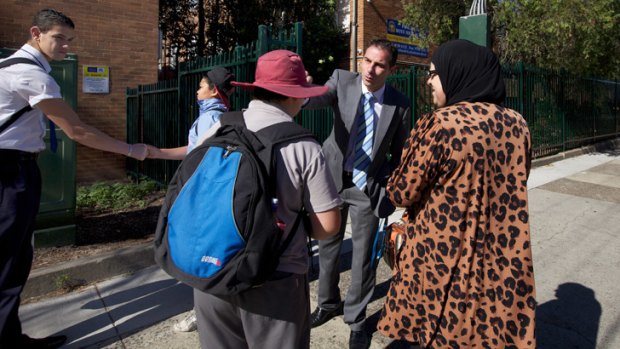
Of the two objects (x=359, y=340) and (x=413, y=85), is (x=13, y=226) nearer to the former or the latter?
(x=359, y=340)

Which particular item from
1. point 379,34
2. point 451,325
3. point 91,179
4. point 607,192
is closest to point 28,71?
point 451,325

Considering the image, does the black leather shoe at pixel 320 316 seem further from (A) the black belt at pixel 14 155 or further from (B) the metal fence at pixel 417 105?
(B) the metal fence at pixel 417 105

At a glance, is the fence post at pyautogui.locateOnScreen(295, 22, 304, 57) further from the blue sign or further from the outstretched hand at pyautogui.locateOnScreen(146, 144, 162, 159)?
the blue sign

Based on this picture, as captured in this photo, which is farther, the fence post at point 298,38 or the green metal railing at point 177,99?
the green metal railing at point 177,99

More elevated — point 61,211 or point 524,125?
point 524,125

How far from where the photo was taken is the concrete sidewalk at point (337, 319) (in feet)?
10.7

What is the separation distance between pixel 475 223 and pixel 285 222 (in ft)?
2.62

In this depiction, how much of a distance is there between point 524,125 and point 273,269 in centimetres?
124

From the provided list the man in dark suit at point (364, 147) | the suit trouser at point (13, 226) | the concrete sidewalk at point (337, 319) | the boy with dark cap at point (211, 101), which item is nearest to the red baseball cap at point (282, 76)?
the man in dark suit at point (364, 147)

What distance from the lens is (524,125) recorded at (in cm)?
200

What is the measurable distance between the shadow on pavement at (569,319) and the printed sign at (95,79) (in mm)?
8283

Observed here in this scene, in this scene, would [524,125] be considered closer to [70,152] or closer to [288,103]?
[288,103]

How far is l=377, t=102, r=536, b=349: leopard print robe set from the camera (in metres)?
1.90

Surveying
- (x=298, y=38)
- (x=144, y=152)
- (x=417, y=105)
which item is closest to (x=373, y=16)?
(x=417, y=105)
